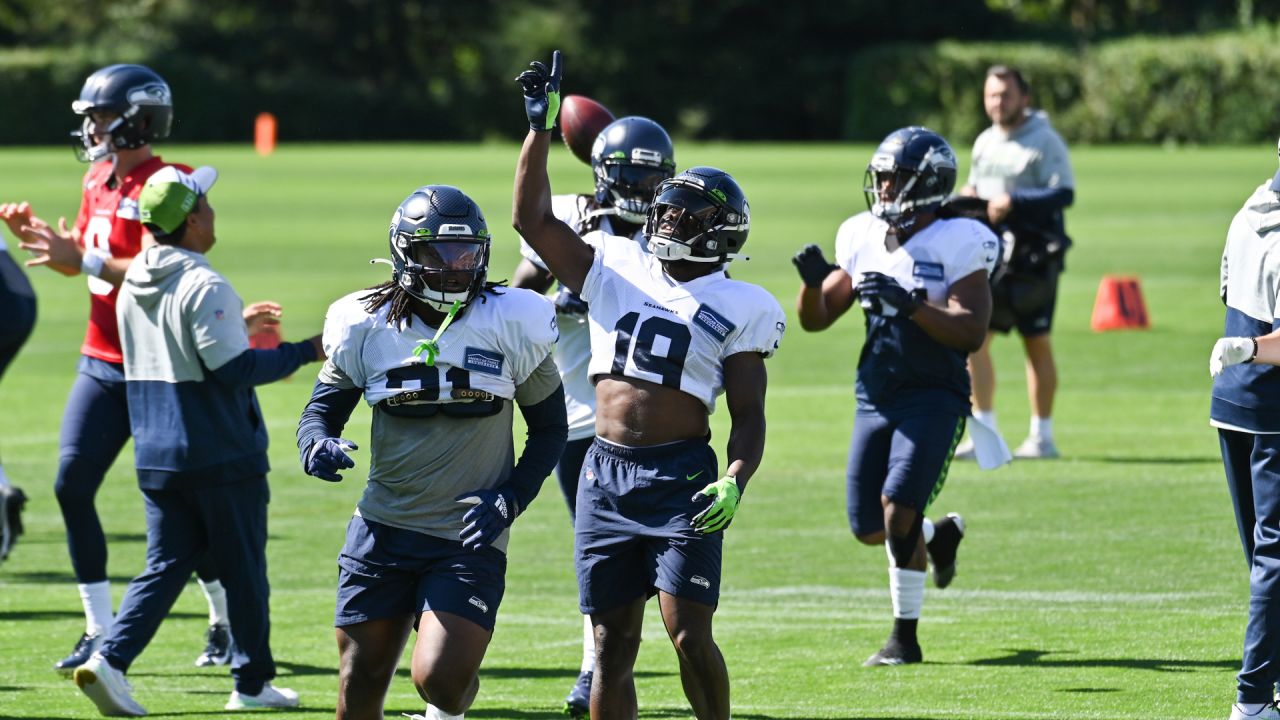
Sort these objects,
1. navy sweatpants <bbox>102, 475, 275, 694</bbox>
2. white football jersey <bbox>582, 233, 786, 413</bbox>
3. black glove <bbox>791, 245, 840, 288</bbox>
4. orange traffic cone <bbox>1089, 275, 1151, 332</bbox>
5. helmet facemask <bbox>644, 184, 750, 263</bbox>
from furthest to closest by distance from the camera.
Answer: orange traffic cone <bbox>1089, 275, 1151, 332</bbox> < black glove <bbox>791, 245, 840, 288</bbox> < navy sweatpants <bbox>102, 475, 275, 694</bbox> < helmet facemask <bbox>644, 184, 750, 263</bbox> < white football jersey <bbox>582, 233, 786, 413</bbox>

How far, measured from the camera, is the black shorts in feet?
42.5

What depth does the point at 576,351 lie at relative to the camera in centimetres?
782

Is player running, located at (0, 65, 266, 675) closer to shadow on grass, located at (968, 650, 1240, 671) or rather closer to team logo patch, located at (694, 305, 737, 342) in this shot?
team logo patch, located at (694, 305, 737, 342)

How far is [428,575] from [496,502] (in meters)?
0.31

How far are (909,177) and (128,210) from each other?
3.15 m

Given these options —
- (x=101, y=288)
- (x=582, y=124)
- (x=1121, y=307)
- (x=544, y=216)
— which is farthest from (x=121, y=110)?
(x=1121, y=307)

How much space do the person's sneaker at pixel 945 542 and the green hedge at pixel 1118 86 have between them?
1562 inches

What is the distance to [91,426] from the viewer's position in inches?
315

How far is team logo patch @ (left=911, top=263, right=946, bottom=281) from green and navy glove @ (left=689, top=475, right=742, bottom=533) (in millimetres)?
2471

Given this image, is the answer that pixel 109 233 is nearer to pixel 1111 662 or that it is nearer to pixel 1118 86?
pixel 1111 662

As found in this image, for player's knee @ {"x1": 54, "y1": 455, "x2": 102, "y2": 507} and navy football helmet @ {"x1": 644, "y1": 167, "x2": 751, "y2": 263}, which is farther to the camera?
player's knee @ {"x1": 54, "y1": 455, "x2": 102, "y2": 507}

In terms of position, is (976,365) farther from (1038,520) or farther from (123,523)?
(123,523)

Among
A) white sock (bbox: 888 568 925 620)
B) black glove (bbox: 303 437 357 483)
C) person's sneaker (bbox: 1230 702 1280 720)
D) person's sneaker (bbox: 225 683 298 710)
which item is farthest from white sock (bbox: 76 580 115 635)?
person's sneaker (bbox: 1230 702 1280 720)

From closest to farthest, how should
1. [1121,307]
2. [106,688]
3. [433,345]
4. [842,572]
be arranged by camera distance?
[433,345] < [106,688] < [842,572] < [1121,307]
